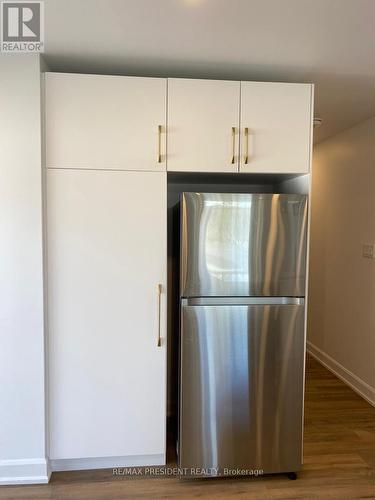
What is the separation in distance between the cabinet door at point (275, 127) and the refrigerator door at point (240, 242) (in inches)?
8.9

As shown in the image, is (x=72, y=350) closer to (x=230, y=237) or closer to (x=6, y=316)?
(x=6, y=316)

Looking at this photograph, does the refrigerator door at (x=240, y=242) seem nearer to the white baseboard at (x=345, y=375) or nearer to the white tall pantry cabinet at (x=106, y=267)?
the white tall pantry cabinet at (x=106, y=267)

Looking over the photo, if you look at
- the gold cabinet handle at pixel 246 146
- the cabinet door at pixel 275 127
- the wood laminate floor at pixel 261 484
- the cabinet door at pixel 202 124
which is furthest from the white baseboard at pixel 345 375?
the cabinet door at pixel 202 124

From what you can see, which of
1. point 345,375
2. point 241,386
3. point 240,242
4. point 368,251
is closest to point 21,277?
point 240,242

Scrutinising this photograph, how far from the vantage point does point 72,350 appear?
2.04 metres

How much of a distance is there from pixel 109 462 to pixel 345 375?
2.36 meters

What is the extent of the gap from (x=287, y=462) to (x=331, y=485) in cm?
28

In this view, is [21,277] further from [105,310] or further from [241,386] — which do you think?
[241,386]

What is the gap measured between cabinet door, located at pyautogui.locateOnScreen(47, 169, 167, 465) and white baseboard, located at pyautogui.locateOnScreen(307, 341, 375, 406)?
6.48ft

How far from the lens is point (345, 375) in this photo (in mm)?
3418

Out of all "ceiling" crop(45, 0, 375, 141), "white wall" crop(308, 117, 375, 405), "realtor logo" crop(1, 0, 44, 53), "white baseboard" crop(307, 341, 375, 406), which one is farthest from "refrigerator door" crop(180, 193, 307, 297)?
"white baseboard" crop(307, 341, 375, 406)

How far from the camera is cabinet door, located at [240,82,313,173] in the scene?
205 cm

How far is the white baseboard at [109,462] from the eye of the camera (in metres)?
2.15

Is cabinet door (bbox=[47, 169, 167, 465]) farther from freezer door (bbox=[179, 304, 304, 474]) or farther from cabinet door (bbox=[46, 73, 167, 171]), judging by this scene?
freezer door (bbox=[179, 304, 304, 474])
